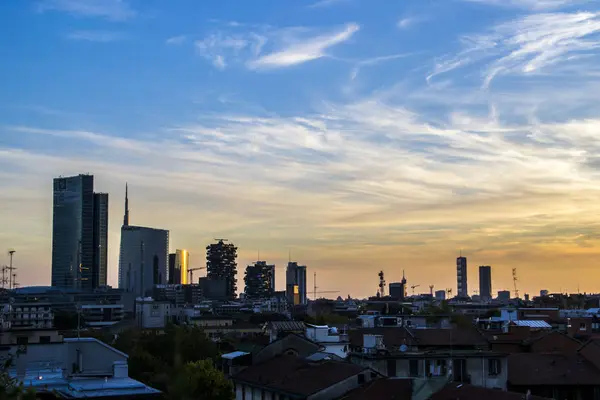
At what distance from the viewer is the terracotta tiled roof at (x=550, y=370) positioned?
6075 centimetres

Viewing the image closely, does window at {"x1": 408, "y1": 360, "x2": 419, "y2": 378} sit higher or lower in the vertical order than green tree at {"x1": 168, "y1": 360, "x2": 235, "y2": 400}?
higher

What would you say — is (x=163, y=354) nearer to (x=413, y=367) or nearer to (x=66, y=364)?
(x=66, y=364)

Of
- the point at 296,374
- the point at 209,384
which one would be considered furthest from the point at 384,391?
the point at 209,384

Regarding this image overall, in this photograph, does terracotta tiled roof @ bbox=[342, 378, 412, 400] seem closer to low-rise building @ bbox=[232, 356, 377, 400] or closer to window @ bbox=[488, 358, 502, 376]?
low-rise building @ bbox=[232, 356, 377, 400]

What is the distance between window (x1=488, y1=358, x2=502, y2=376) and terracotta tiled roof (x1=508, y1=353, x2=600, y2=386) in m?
1.12

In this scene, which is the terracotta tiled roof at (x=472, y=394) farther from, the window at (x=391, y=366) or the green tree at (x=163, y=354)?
the green tree at (x=163, y=354)

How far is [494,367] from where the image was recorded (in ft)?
199

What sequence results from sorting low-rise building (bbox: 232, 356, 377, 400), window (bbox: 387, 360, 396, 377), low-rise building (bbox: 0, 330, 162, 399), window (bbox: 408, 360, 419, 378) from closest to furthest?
low-rise building (bbox: 0, 330, 162, 399), low-rise building (bbox: 232, 356, 377, 400), window (bbox: 387, 360, 396, 377), window (bbox: 408, 360, 419, 378)

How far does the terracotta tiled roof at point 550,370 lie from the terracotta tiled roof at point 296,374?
50.1 feet

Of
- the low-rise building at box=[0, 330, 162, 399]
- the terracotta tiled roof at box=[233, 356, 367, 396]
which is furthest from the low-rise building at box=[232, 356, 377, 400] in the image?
the low-rise building at box=[0, 330, 162, 399]

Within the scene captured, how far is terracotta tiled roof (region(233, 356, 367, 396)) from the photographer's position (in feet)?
164

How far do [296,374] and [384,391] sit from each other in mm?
8810

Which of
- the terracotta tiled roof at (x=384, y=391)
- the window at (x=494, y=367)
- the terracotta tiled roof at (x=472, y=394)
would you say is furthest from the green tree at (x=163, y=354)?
the terracotta tiled roof at (x=472, y=394)

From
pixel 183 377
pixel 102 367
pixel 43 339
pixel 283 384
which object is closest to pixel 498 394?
pixel 283 384
